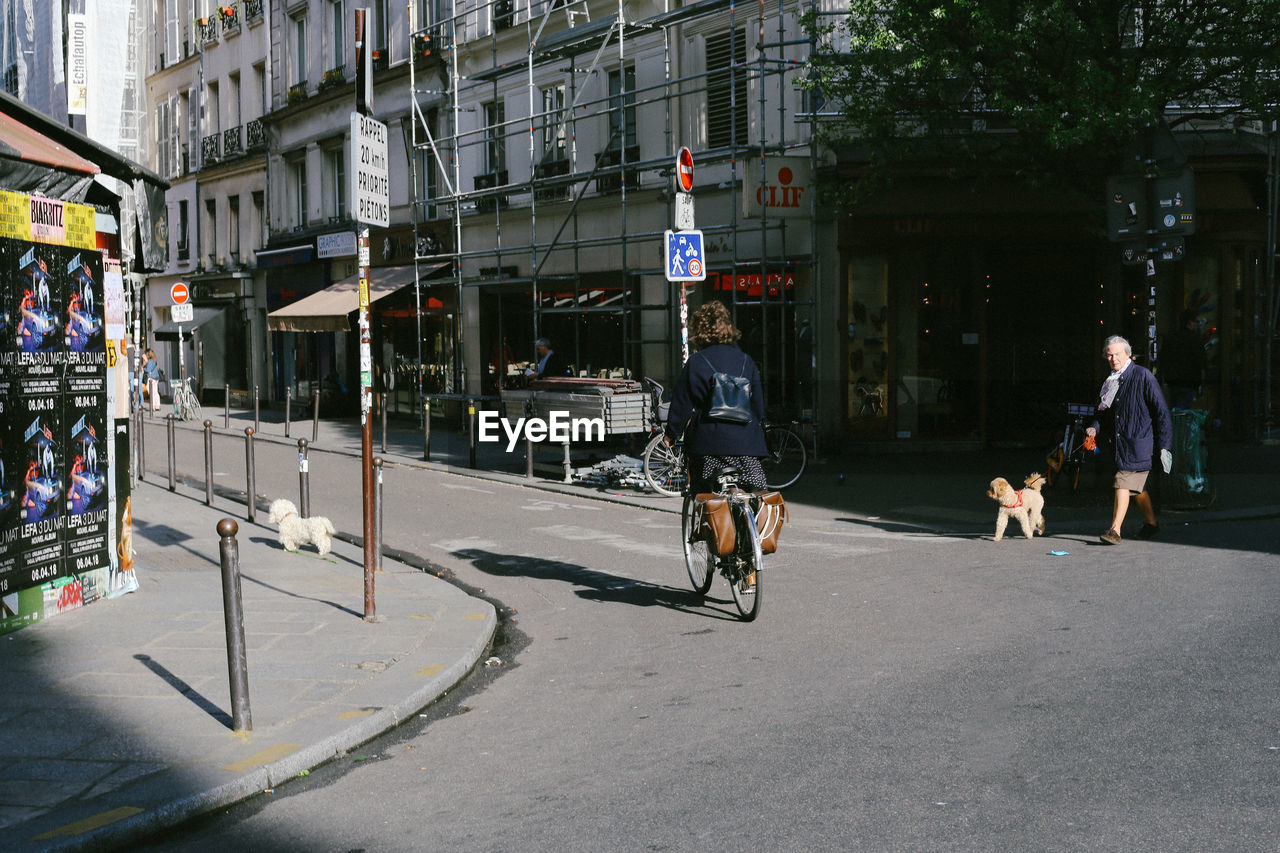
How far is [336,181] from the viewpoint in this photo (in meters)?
33.7

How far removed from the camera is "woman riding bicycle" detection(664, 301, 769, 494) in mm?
8039

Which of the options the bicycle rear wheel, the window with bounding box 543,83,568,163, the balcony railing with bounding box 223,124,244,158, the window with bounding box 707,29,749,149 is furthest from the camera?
the balcony railing with bounding box 223,124,244,158

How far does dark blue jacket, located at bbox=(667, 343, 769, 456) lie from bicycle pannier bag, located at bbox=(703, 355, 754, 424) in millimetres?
56

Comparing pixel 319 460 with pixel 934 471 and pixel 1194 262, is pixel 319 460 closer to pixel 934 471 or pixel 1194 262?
pixel 934 471

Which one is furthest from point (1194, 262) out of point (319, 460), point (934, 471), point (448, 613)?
point (448, 613)

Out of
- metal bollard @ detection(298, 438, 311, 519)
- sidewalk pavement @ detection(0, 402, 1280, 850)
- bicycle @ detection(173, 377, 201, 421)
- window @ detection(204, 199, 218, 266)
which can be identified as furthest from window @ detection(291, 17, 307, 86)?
metal bollard @ detection(298, 438, 311, 519)

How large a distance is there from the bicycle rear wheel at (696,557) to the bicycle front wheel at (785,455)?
22.5 ft

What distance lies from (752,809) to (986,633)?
3.28 metres

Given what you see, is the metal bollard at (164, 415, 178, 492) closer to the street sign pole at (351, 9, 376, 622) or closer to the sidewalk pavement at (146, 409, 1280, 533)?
the sidewalk pavement at (146, 409, 1280, 533)

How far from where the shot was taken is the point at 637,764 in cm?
514

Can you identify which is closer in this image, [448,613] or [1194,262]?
[448,613]


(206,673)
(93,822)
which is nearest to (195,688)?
(206,673)

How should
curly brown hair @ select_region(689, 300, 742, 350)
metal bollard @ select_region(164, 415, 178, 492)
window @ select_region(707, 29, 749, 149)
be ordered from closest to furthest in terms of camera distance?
curly brown hair @ select_region(689, 300, 742, 350) → metal bollard @ select_region(164, 415, 178, 492) → window @ select_region(707, 29, 749, 149)

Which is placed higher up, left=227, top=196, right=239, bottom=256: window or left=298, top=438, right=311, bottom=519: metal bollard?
left=227, top=196, right=239, bottom=256: window
